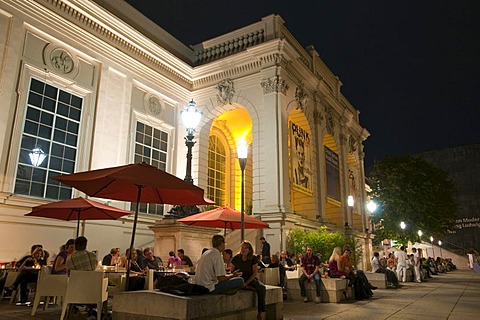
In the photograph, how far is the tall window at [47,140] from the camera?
A: 1295 centimetres

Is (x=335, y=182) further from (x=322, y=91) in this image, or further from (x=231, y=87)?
(x=231, y=87)

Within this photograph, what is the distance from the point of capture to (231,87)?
19.6 metres

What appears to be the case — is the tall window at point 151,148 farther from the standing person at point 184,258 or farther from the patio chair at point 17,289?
the patio chair at point 17,289

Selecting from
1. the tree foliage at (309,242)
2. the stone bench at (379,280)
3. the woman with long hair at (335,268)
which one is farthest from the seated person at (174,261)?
the stone bench at (379,280)

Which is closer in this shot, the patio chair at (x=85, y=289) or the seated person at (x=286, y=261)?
the patio chair at (x=85, y=289)

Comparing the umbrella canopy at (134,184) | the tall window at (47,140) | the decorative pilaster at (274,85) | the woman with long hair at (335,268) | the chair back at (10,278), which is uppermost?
the decorative pilaster at (274,85)

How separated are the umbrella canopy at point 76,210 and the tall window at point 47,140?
3.83 metres

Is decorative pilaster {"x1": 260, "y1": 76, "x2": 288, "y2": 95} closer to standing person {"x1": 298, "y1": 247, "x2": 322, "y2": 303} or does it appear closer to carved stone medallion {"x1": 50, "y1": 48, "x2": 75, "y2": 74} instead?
carved stone medallion {"x1": 50, "y1": 48, "x2": 75, "y2": 74}

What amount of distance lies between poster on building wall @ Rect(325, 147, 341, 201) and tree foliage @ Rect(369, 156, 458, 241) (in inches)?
220

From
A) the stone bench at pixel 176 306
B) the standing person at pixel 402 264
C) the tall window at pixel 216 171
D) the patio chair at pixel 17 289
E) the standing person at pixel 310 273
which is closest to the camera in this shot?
the stone bench at pixel 176 306

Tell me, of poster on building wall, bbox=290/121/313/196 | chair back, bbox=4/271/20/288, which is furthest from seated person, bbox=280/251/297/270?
chair back, bbox=4/271/20/288

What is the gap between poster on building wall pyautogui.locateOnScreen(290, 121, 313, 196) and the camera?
18.5 metres

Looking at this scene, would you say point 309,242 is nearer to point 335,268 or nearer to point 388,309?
point 335,268

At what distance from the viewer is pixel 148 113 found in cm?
1798
